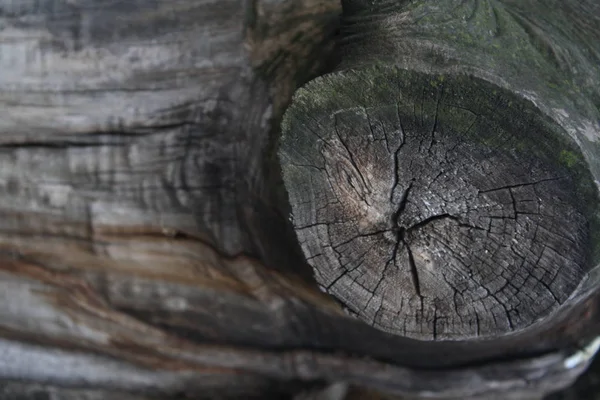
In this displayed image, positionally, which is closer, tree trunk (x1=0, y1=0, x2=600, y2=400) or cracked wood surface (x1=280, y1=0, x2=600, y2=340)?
cracked wood surface (x1=280, y1=0, x2=600, y2=340)

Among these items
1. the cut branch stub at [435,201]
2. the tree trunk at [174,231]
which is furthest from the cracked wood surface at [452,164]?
the tree trunk at [174,231]

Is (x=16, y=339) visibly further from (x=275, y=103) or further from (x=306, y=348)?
(x=275, y=103)

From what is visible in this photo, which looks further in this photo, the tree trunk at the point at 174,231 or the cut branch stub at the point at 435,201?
the tree trunk at the point at 174,231

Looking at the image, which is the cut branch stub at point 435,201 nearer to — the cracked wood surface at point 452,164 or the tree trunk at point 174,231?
the cracked wood surface at point 452,164

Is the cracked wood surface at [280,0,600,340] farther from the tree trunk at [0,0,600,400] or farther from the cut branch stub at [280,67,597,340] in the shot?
the tree trunk at [0,0,600,400]

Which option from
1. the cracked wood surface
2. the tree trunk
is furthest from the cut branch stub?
the tree trunk

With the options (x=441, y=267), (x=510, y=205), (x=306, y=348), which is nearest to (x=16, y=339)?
(x=306, y=348)

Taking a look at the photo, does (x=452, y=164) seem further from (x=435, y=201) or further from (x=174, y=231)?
(x=174, y=231)
